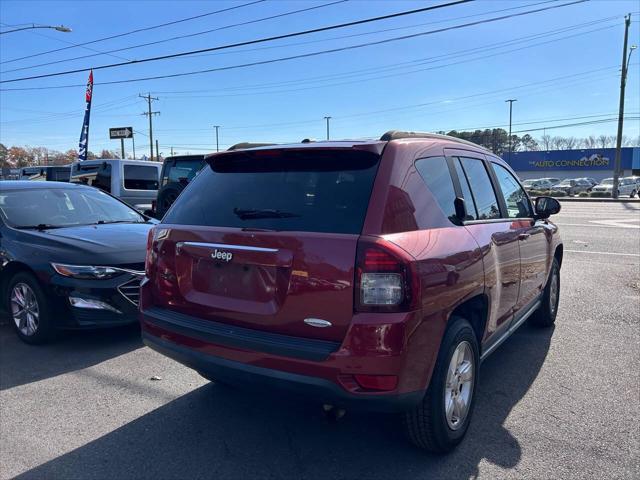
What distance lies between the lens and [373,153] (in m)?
2.79

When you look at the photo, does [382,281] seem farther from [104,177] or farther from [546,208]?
[104,177]

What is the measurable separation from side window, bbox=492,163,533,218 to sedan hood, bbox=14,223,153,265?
139 inches

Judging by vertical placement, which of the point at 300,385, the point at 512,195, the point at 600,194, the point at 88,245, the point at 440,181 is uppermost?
the point at 440,181

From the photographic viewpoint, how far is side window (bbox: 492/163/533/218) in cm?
432

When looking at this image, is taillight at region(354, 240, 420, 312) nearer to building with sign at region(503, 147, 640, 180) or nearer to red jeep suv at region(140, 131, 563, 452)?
red jeep suv at region(140, 131, 563, 452)

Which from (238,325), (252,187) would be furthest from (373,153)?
(238,325)

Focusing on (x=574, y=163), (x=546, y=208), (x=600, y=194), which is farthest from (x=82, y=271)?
(x=574, y=163)

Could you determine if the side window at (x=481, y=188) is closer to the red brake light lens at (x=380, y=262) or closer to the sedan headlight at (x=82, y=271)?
the red brake light lens at (x=380, y=262)

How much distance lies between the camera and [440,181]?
317cm

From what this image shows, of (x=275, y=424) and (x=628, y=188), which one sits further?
(x=628, y=188)

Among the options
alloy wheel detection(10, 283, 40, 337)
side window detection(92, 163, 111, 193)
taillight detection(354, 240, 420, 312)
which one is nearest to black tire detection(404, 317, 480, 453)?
taillight detection(354, 240, 420, 312)

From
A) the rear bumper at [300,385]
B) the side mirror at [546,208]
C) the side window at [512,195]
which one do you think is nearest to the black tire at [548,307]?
the side mirror at [546,208]

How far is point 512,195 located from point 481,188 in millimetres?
876

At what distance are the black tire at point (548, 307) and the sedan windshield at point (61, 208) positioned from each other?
492 centimetres
